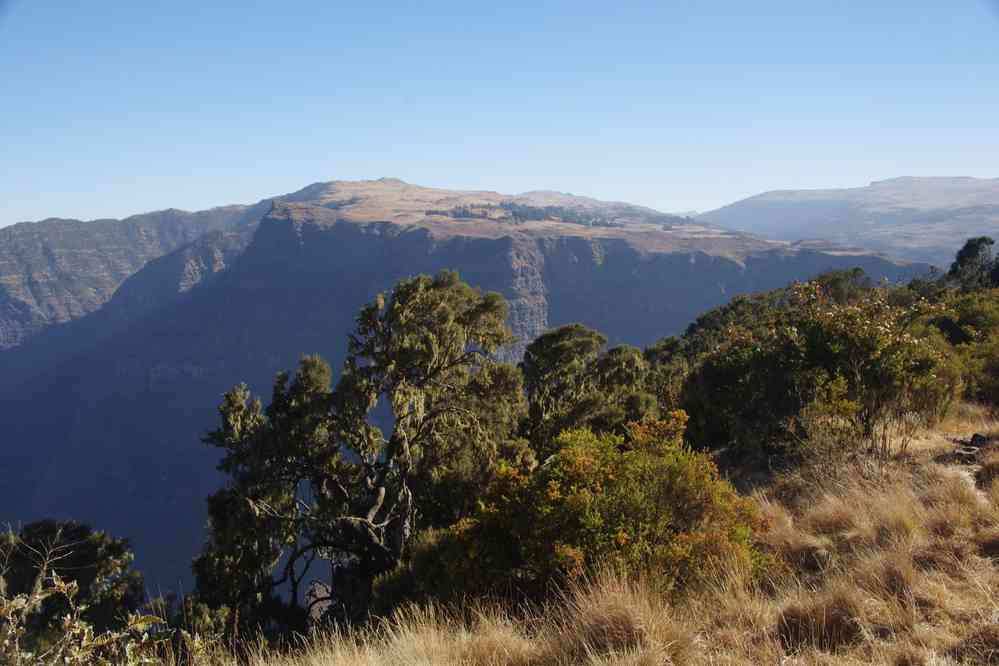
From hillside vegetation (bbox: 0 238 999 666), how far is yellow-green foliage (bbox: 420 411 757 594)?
0.03m

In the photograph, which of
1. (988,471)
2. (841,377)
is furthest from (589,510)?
(841,377)

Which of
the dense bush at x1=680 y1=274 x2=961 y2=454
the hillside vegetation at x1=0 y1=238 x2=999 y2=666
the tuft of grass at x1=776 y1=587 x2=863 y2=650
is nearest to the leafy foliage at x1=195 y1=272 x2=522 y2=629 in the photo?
the hillside vegetation at x1=0 y1=238 x2=999 y2=666

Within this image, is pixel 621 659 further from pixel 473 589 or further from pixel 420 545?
pixel 420 545

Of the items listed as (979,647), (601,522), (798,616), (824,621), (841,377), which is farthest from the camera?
(841,377)

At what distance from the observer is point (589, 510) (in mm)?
5578

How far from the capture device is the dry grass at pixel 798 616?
11.8 ft

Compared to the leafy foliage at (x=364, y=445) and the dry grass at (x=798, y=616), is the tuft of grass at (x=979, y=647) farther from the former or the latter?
the leafy foliage at (x=364, y=445)

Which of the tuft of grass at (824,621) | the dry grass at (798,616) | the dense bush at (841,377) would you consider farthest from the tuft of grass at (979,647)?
the dense bush at (841,377)

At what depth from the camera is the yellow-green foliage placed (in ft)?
17.1

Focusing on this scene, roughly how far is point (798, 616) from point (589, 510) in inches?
77.6

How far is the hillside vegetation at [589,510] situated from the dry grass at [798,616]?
0.02m

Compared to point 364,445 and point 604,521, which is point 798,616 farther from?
point 364,445

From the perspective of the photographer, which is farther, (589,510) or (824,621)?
(589,510)

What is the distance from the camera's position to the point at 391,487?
16703mm
